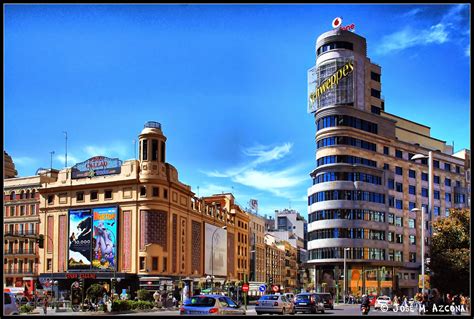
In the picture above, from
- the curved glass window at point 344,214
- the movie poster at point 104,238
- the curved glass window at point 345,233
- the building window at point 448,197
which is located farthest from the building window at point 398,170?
the movie poster at point 104,238

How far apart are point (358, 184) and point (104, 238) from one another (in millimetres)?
38158

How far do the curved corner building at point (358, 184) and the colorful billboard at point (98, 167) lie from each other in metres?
30.4

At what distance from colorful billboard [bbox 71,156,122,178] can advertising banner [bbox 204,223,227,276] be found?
2035 centimetres

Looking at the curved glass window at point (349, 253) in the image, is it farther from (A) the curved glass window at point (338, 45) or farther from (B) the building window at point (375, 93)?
(A) the curved glass window at point (338, 45)

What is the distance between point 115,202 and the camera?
85.4 meters

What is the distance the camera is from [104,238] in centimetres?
8500

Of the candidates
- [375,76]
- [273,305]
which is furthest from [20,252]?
[273,305]

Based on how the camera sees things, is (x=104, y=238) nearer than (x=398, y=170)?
Yes

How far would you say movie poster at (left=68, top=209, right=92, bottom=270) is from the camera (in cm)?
8619

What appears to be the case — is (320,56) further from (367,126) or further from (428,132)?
(428,132)

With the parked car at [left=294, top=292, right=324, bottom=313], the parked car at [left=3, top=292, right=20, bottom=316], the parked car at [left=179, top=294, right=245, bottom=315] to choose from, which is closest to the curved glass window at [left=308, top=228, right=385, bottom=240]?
the parked car at [left=294, top=292, right=324, bottom=313]

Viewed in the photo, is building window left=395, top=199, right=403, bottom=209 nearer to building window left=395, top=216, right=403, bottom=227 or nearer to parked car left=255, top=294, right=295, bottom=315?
building window left=395, top=216, right=403, bottom=227

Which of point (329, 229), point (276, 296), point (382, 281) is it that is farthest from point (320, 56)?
point (276, 296)

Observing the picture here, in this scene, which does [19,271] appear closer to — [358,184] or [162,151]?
[162,151]
